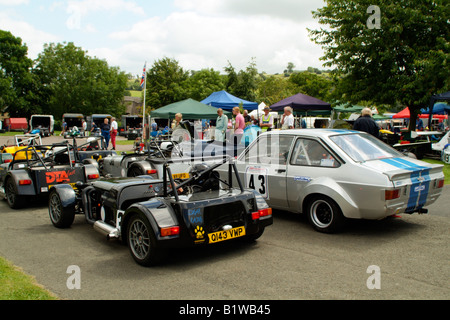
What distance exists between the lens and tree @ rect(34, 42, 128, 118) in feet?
193

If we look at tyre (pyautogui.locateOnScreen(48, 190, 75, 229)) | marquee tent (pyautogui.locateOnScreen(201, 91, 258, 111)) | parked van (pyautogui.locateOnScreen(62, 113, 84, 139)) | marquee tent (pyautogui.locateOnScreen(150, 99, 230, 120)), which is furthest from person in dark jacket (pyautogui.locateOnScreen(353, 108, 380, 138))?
parked van (pyautogui.locateOnScreen(62, 113, 84, 139))

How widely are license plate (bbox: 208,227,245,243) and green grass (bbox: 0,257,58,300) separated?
1.75 m

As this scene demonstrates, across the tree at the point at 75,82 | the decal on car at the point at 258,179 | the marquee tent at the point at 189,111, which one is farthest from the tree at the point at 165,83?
the decal on car at the point at 258,179

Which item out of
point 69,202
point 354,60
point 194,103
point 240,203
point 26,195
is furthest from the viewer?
point 194,103

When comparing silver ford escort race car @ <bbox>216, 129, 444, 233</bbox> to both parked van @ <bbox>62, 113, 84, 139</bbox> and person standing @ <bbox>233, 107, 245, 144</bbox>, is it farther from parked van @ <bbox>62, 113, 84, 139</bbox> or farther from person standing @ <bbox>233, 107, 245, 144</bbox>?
parked van @ <bbox>62, 113, 84, 139</bbox>

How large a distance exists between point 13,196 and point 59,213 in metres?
2.35

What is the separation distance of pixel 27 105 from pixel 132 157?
171 feet

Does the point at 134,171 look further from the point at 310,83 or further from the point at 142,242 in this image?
the point at 310,83

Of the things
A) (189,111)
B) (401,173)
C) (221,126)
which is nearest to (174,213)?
(401,173)

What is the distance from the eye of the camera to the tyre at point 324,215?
217 inches

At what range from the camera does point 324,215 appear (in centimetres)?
580
